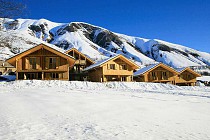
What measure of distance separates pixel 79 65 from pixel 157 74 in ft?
58.5

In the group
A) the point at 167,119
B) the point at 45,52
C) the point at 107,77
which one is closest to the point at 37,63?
the point at 45,52

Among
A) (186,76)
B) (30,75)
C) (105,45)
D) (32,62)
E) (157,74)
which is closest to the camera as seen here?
(32,62)

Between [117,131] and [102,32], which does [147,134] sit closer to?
[117,131]

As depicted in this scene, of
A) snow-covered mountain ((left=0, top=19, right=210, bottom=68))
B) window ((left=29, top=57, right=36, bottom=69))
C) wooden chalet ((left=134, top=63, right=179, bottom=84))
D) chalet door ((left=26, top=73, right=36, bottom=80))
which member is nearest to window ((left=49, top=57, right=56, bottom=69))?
window ((left=29, top=57, right=36, bottom=69))

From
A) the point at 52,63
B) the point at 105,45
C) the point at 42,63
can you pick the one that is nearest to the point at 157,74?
the point at 52,63

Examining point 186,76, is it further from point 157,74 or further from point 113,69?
point 113,69

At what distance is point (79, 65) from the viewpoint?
4475 centimetres

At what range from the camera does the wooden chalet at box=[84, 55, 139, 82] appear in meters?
37.9

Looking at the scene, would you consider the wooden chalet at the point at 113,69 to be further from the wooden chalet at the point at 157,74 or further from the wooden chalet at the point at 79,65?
the wooden chalet at the point at 157,74

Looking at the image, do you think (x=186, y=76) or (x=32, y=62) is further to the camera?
(x=186, y=76)

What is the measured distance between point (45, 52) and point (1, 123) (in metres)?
28.3

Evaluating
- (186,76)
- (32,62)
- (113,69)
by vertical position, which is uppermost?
(32,62)

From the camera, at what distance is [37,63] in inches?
1332

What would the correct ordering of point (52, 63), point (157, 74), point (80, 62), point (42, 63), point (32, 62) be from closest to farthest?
point (32, 62) < point (42, 63) < point (52, 63) < point (80, 62) < point (157, 74)
